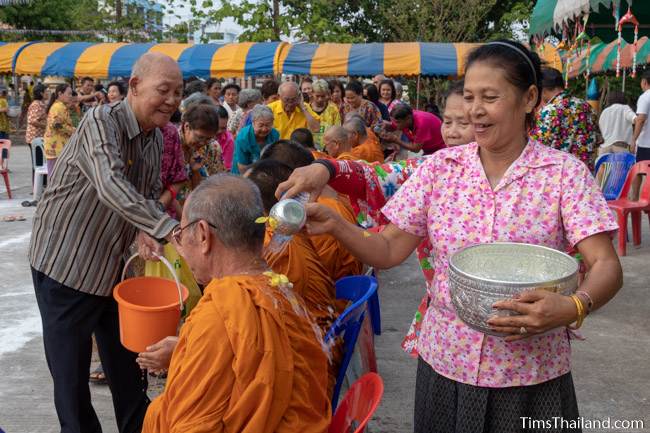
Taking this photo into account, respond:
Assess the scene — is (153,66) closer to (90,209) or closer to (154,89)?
(154,89)

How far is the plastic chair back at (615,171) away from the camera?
7785 millimetres

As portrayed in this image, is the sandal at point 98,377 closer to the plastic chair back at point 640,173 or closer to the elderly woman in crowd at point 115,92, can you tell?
the elderly woman in crowd at point 115,92

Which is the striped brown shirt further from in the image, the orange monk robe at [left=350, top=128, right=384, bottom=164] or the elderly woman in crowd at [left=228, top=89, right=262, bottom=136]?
the elderly woman in crowd at [left=228, top=89, right=262, bottom=136]

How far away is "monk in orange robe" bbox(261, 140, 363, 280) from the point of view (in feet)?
11.5

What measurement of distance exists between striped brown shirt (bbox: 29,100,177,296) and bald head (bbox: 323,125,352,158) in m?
3.11

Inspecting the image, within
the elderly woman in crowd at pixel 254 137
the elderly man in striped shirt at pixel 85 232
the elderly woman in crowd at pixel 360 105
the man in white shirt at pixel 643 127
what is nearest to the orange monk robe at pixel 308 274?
the elderly man in striped shirt at pixel 85 232

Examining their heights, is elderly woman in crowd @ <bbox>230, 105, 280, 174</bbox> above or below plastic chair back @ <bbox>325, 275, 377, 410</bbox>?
above

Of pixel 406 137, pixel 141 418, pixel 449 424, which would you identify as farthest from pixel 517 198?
pixel 406 137

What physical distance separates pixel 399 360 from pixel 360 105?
18.6 ft

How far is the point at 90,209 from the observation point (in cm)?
278

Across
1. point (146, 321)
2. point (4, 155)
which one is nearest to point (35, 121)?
point (4, 155)

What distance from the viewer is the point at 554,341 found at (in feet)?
6.12

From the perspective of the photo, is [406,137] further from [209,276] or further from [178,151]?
[209,276]

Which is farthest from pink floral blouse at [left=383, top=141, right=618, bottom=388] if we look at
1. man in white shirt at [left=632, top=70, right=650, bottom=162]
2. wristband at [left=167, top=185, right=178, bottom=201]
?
man in white shirt at [left=632, top=70, right=650, bottom=162]
